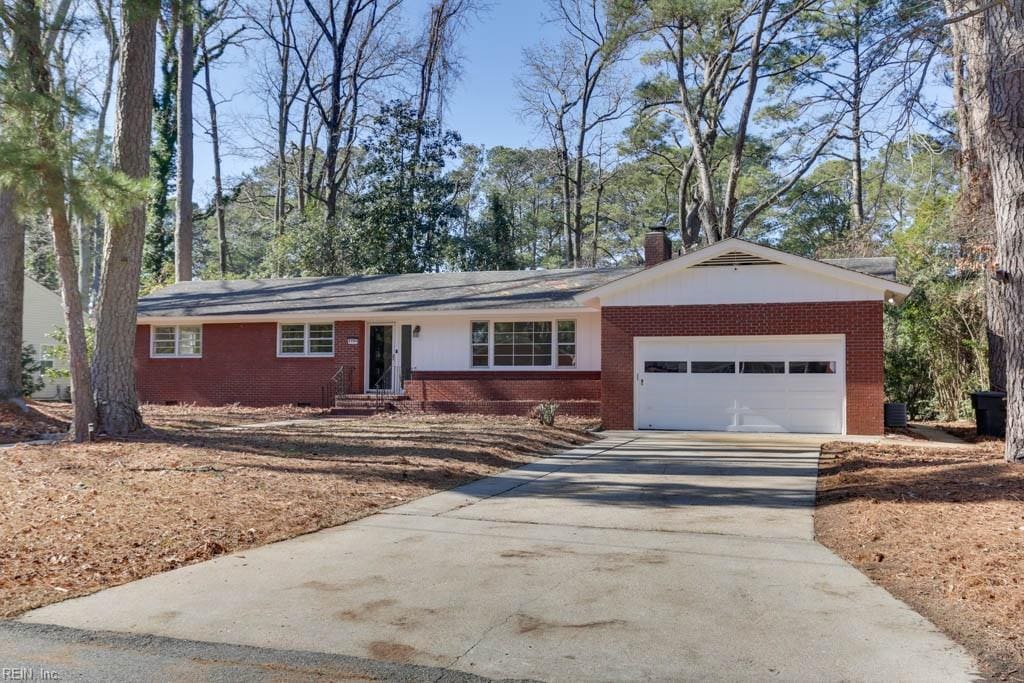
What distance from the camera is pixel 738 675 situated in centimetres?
396

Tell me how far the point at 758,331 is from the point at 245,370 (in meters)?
14.0

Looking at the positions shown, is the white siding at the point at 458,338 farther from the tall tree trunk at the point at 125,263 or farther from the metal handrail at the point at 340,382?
the tall tree trunk at the point at 125,263

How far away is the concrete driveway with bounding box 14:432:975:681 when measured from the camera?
4.19 m

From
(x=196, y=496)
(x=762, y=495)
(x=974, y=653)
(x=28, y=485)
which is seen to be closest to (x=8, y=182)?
(x=28, y=485)

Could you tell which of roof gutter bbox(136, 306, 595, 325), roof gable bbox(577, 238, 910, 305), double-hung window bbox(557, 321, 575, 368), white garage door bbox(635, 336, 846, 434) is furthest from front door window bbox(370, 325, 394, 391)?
white garage door bbox(635, 336, 846, 434)

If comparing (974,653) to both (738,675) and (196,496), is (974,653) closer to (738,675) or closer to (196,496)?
(738,675)

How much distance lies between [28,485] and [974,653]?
8643 millimetres

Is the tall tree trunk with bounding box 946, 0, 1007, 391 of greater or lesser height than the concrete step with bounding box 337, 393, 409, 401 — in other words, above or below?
above

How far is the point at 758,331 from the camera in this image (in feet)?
56.1

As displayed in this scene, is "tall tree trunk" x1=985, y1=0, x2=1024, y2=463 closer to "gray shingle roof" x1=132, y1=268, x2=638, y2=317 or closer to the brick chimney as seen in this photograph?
the brick chimney

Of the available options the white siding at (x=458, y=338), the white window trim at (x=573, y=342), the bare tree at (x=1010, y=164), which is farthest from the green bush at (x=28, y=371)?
the bare tree at (x=1010, y=164)

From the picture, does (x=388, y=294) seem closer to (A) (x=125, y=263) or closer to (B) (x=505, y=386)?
(B) (x=505, y=386)

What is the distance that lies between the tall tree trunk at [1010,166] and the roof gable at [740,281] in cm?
514

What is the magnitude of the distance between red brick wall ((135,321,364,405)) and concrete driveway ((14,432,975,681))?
46.7 feet
